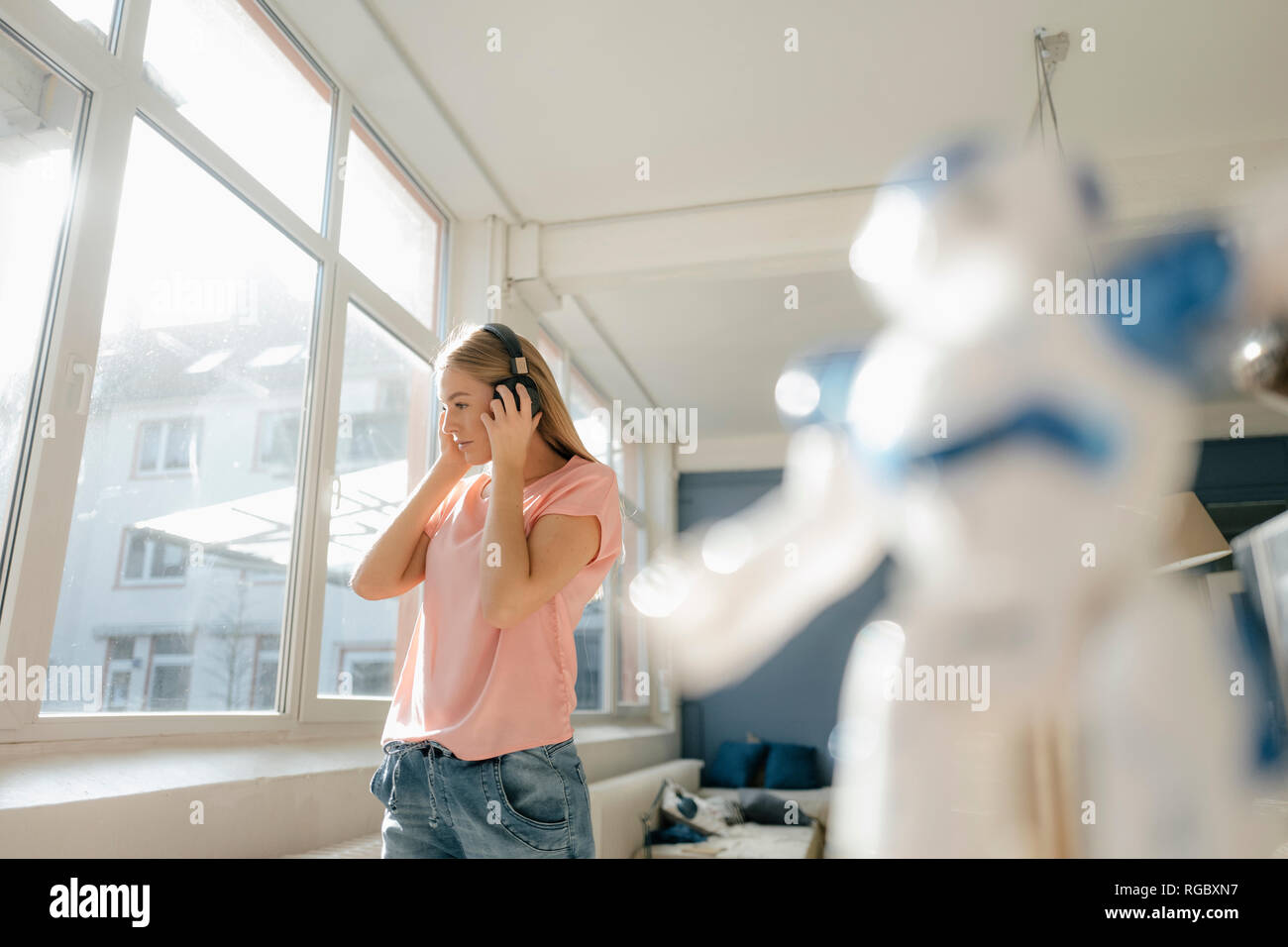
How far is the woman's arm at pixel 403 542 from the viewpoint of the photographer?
105cm

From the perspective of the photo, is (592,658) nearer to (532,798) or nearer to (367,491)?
(367,491)

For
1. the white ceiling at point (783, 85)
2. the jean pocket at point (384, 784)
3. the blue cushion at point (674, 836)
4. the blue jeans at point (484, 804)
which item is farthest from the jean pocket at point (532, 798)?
the blue cushion at point (674, 836)

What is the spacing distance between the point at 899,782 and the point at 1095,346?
13 centimetres

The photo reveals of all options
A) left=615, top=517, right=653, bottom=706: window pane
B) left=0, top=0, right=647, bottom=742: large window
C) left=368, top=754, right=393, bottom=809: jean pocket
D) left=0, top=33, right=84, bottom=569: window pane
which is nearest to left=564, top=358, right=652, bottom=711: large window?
left=615, top=517, right=653, bottom=706: window pane

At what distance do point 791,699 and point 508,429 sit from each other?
569 centimetres

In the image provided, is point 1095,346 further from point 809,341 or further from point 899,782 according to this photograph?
point 809,341

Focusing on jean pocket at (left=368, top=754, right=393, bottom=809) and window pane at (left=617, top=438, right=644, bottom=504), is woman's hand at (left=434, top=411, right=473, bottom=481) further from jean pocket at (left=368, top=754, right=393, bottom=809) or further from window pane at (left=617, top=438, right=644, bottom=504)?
window pane at (left=617, top=438, right=644, bottom=504)

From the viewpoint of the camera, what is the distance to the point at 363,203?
2805 mm

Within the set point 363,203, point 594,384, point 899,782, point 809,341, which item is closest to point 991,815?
point 899,782

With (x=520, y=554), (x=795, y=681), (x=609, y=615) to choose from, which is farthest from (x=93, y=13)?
(x=795, y=681)

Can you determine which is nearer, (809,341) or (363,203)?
(363,203)

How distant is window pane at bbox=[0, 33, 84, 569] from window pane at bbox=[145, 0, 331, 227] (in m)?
0.34

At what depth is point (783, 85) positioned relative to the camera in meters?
2.74
